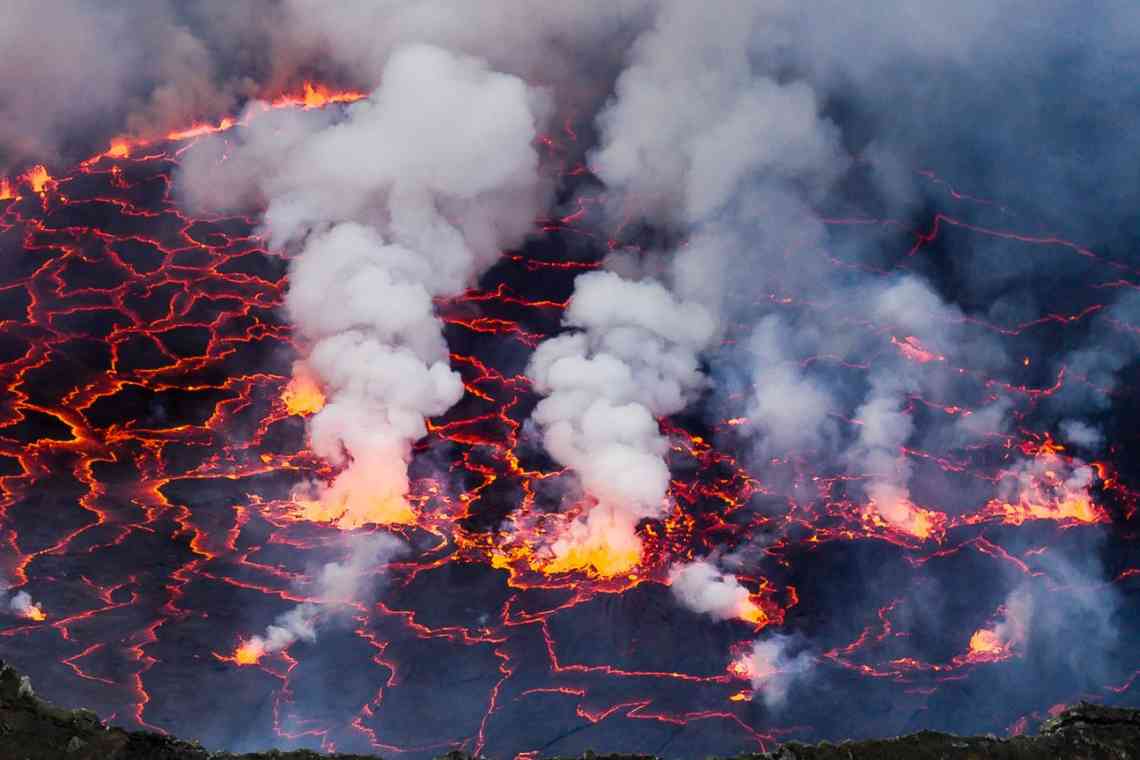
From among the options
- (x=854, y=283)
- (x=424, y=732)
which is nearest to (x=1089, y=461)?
(x=854, y=283)

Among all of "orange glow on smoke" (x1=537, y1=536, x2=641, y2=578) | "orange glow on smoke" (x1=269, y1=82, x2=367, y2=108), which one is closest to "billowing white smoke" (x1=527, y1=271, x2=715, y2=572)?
"orange glow on smoke" (x1=537, y1=536, x2=641, y2=578)

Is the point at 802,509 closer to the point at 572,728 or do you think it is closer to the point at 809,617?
the point at 809,617

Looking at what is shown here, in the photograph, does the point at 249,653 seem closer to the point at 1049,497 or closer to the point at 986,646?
the point at 986,646

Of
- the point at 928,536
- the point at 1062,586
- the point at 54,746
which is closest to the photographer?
the point at 54,746

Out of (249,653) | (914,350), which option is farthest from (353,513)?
(914,350)

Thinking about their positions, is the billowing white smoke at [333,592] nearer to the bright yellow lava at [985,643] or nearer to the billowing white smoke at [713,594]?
the billowing white smoke at [713,594]
